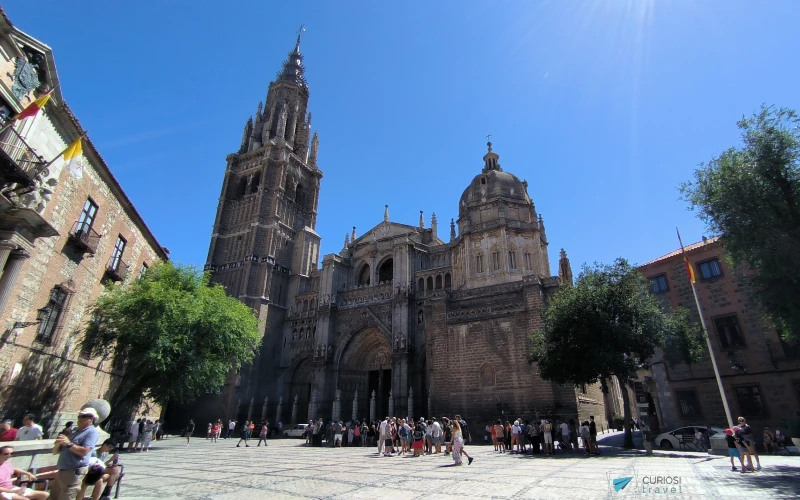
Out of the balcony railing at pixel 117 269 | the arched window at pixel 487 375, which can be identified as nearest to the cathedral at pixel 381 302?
the arched window at pixel 487 375

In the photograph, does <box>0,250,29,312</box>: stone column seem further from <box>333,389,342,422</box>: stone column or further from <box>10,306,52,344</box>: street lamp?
<box>333,389,342,422</box>: stone column

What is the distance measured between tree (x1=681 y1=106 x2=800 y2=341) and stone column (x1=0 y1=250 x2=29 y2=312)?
20.8 metres

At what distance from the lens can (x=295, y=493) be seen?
6.30 metres

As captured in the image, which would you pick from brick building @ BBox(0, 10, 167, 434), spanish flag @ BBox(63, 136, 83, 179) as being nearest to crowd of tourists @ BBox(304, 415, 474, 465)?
brick building @ BBox(0, 10, 167, 434)

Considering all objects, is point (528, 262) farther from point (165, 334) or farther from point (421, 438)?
point (165, 334)

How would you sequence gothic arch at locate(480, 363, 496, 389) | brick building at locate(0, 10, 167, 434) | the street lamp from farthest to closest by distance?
gothic arch at locate(480, 363, 496, 389), the street lamp, brick building at locate(0, 10, 167, 434)

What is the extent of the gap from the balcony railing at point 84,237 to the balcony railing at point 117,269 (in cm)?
186

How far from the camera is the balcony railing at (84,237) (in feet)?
49.6

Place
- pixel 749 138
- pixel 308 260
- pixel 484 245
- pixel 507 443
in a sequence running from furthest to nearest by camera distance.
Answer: pixel 308 260
pixel 484 245
pixel 507 443
pixel 749 138

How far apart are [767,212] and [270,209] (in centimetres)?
3526

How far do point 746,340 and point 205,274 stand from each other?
85.5 ft

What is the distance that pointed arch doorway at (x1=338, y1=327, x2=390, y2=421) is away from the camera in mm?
31781

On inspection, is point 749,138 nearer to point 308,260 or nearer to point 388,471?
point 388,471

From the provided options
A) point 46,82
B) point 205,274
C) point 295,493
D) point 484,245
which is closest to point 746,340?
point 484,245
